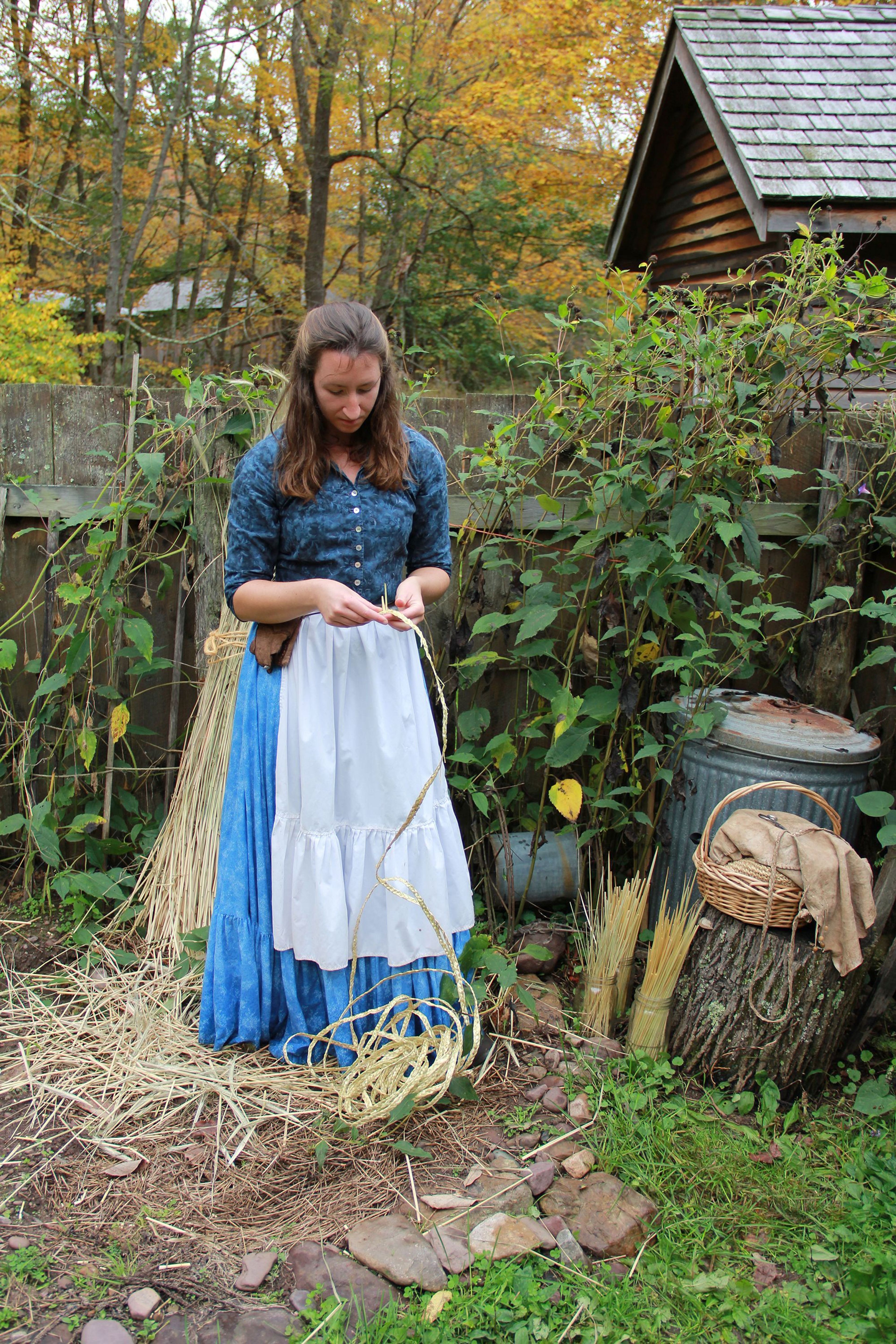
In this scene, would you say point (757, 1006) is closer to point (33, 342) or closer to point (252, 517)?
point (252, 517)

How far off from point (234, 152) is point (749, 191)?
9.06 m

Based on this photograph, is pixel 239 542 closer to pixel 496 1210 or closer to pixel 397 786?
pixel 397 786

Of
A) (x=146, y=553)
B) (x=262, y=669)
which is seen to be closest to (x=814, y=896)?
(x=262, y=669)

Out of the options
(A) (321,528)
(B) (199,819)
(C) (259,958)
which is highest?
(A) (321,528)

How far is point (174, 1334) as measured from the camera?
1565 mm

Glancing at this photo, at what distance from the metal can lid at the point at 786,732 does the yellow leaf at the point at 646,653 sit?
138 millimetres

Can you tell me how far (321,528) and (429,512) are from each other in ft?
1.01

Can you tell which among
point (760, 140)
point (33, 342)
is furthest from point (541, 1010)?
point (33, 342)

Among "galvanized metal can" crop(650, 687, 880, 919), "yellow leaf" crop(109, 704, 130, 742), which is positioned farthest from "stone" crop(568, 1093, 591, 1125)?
"yellow leaf" crop(109, 704, 130, 742)

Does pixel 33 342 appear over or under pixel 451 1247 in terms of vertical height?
over

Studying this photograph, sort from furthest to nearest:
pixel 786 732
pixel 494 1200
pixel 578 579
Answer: pixel 578 579 < pixel 786 732 < pixel 494 1200

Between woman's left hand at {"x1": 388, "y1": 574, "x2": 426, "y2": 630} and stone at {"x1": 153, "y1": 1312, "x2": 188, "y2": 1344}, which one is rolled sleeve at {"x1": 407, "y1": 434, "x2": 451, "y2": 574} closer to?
woman's left hand at {"x1": 388, "y1": 574, "x2": 426, "y2": 630}

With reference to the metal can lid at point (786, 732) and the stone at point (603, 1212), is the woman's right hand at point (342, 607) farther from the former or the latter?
the stone at point (603, 1212)

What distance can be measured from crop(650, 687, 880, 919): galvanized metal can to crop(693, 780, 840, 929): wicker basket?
0.19 meters
